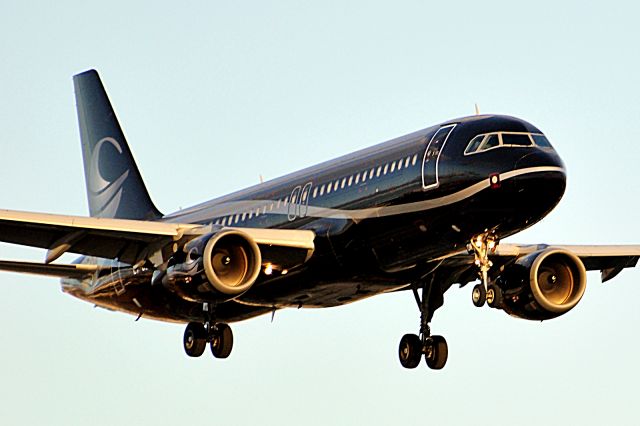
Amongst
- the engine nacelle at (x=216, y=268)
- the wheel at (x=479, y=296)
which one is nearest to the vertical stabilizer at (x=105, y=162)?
the engine nacelle at (x=216, y=268)

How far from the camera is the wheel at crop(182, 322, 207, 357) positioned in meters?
43.9

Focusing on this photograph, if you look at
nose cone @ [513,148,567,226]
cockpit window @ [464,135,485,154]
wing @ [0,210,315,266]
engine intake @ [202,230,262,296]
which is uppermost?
cockpit window @ [464,135,485,154]

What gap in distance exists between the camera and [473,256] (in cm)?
4078

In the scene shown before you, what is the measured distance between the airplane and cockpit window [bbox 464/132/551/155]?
0.04 meters

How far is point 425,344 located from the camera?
140ft

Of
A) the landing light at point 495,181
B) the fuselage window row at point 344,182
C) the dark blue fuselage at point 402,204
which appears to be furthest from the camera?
the fuselage window row at point 344,182

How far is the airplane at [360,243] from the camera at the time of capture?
3625 cm

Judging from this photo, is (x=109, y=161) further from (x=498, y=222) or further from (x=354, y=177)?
(x=498, y=222)

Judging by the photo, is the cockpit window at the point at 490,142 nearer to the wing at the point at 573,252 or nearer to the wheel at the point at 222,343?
the wing at the point at 573,252

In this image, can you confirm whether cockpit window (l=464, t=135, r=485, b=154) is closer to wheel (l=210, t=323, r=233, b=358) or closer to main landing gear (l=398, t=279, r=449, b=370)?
main landing gear (l=398, t=279, r=449, b=370)

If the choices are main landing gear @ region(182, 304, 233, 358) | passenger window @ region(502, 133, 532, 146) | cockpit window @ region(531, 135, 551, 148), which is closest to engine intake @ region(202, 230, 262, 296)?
main landing gear @ region(182, 304, 233, 358)

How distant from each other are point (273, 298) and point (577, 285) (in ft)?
26.5

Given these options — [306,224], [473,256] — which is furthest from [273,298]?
[473,256]

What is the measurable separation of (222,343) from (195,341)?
926 mm
